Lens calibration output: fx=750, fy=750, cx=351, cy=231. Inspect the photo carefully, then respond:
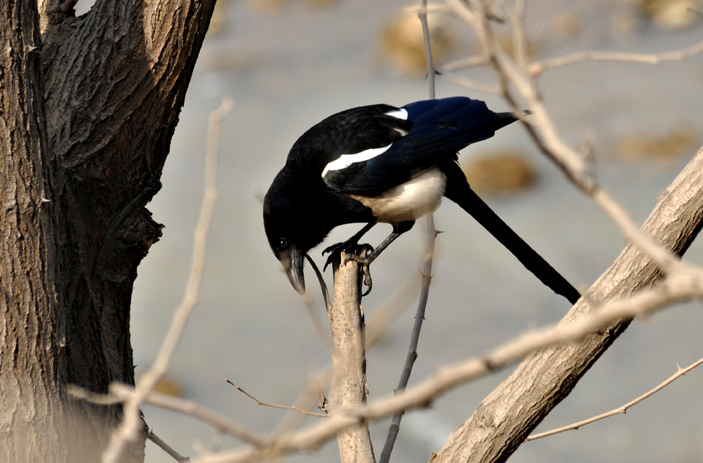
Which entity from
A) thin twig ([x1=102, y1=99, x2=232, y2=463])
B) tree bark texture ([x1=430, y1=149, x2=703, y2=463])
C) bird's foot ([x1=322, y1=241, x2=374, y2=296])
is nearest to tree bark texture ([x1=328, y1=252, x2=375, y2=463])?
tree bark texture ([x1=430, y1=149, x2=703, y2=463])

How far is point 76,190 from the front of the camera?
168cm

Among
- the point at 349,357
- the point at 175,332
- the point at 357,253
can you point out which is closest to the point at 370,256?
the point at 357,253

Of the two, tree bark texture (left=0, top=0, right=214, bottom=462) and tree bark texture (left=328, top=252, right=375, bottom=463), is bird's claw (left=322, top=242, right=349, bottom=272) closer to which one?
tree bark texture (left=328, top=252, right=375, bottom=463)

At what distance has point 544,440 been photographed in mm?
4609

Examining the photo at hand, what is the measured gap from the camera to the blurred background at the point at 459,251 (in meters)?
4.65

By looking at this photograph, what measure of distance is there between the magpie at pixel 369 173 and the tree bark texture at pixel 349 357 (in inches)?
28.9

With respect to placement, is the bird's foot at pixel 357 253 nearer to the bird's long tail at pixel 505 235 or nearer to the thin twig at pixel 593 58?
the bird's long tail at pixel 505 235

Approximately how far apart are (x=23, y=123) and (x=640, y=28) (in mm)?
7289

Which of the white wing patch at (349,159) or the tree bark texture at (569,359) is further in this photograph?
the white wing patch at (349,159)

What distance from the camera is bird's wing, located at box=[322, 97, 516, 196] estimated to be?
264 cm

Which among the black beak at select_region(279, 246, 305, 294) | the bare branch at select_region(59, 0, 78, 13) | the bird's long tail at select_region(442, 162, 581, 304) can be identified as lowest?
the black beak at select_region(279, 246, 305, 294)

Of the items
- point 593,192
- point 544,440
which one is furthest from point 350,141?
point 544,440

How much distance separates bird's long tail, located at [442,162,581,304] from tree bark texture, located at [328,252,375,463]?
0.82 m

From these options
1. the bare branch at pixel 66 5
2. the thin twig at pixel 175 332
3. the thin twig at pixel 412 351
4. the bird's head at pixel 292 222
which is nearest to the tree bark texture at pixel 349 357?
the thin twig at pixel 412 351
